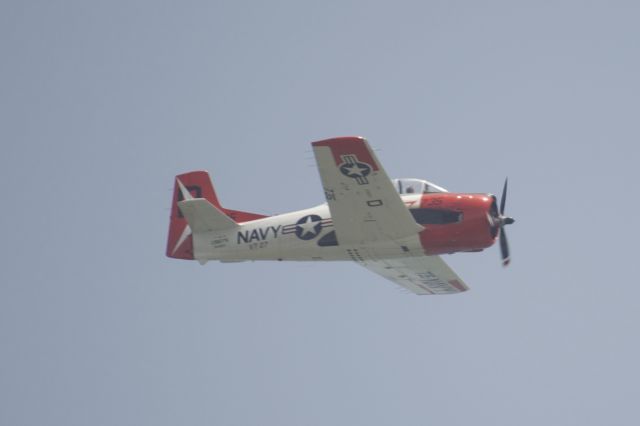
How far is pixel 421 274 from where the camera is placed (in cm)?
2894

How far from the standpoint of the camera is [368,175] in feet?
79.0

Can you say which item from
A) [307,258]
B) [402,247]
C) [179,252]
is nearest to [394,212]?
[402,247]

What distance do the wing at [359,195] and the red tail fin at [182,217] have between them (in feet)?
13.2

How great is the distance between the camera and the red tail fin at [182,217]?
2906 cm

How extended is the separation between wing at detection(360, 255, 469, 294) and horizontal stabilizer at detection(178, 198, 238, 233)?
396 centimetres

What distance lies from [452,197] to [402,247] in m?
1.73

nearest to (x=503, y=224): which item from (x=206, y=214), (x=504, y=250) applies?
(x=504, y=250)

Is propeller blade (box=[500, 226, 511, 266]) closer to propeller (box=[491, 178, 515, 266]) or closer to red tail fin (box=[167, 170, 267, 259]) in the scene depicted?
propeller (box=[491, 178, 515, 266])

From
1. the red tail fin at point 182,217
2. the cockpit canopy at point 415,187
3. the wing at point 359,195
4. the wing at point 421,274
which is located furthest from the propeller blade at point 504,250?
the red tail fin at point 182,217

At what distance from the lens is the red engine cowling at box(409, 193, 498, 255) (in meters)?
24.8

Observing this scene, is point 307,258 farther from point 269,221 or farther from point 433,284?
point 433,284

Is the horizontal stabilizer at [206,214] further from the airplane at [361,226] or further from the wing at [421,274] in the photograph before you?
the wing at [421,274]

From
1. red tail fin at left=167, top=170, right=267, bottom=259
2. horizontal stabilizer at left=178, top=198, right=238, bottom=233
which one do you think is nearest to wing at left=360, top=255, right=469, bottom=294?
red tail fin at left=167, top=170, right=267, bottom=259

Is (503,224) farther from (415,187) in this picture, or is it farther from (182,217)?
(182,217)
